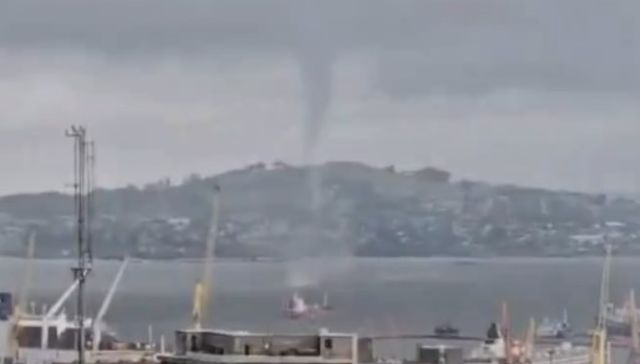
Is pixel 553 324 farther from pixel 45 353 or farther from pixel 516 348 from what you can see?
pixel 45 353

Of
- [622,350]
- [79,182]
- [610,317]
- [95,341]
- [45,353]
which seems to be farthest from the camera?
[610,317]

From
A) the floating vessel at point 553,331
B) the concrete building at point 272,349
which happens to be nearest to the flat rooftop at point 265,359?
the concrete building at point 272,349

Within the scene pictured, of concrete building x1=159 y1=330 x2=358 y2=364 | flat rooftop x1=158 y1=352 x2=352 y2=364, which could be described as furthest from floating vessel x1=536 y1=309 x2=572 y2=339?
flat rooftop x1=158 y1=352 x2=352 y2=364

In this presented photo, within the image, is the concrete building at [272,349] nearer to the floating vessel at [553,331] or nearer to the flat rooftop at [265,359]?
the flat rooftop at [265,359]

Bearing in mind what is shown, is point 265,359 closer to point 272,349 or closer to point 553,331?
point 272,349

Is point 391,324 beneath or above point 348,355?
above

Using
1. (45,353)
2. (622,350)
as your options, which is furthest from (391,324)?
(45,353)

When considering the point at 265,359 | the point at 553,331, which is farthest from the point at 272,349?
the point at 553,331

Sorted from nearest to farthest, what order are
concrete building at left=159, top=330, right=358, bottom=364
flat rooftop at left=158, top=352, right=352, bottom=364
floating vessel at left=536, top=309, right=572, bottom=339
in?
1. flat rooftop at left=158, top=352, right=352, bottom=364
2. concrete building at left=159, top=330, right=358, bottom=364
3. floating vessel at left=536, top=309, right=572, bottom=339

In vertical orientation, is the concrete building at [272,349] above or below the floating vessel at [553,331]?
below

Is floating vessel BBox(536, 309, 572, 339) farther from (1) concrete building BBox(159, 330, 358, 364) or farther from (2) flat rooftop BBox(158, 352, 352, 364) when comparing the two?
(2) flat rooftop BBox(158, 352, 352, 364)

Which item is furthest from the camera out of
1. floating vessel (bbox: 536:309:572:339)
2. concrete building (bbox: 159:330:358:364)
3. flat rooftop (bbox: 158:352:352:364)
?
floating vessel (bbox: 536:309:572:339)
